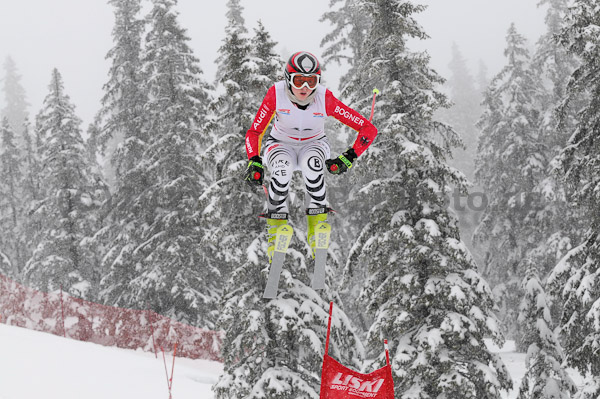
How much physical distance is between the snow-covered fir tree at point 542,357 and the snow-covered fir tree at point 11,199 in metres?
26.5

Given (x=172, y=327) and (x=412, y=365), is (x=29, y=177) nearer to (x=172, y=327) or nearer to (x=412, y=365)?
(x=172, y=327)

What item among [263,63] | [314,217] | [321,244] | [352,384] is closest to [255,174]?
[314,217]

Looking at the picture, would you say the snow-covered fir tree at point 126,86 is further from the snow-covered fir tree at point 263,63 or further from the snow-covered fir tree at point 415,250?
the snow-covered fir tree at point 415,250

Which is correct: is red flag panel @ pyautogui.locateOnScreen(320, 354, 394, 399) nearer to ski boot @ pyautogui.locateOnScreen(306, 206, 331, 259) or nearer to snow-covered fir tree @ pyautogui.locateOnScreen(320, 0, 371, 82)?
ski boot @ pyautogui.locateOnScreen(306, 206, 331, 259)

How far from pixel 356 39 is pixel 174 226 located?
359 inches

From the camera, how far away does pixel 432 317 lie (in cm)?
1210

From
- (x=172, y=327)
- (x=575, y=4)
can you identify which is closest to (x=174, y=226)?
(x=172, y=327)

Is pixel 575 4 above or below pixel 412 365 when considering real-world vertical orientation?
above

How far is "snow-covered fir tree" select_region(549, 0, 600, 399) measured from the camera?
1202 cm

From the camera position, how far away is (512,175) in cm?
2586

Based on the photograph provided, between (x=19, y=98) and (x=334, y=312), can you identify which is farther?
(x=19, y=98)

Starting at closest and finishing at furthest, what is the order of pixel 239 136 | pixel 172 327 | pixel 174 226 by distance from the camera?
pixel 239 136 → pixel 172 327 → pixel 174 226

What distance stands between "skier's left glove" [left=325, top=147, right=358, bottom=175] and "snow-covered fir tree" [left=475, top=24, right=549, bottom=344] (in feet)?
67.4

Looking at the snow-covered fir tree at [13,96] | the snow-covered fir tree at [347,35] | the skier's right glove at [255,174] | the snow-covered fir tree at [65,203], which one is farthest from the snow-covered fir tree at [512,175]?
the snow-covered fir tree at [13,96]
